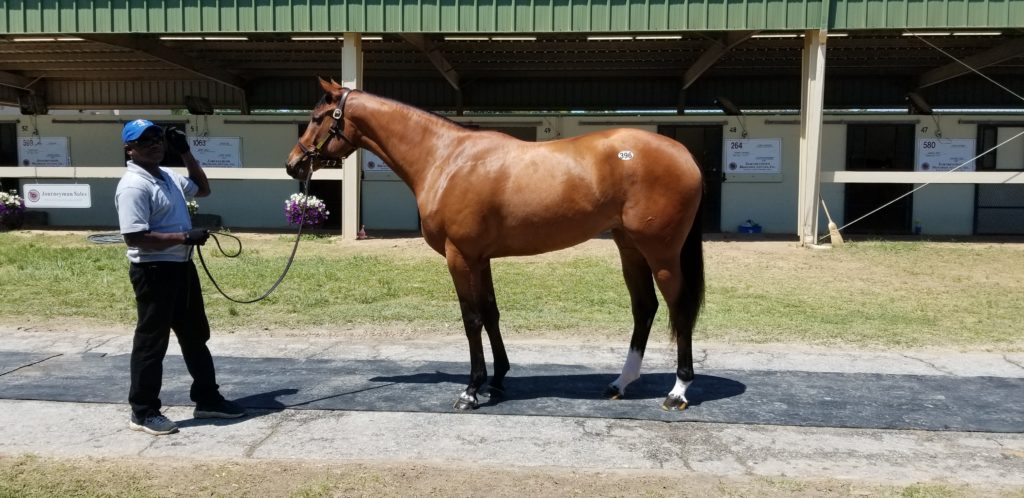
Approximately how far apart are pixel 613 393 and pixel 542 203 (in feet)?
4.41

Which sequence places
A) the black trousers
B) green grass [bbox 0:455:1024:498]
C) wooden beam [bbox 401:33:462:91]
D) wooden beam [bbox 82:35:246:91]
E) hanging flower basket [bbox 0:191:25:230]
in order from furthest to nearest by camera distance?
1. hanging flower basket [bbox 0:191:25:230]
2. wooden beam [bbox 82:35:246:91]
3. wooden beam [bbox 401:33:462:91]
4. the black trousers
5. green grass [bbox 0:455:1024:498]

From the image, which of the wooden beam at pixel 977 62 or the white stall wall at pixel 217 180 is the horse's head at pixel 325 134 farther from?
the white stall wall at pixel 217 180

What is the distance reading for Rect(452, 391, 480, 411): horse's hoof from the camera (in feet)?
15.9

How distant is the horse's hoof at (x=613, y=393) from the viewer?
5.10 meters

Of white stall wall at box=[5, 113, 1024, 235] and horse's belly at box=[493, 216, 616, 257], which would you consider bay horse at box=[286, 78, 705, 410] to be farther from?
white stall wall at box=[5, 113, 1024, 235]

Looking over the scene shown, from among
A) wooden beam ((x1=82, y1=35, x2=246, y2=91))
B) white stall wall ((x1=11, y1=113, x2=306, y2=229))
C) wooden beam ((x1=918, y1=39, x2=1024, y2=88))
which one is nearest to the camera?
wooden beam ((x1=82, y1=35, x2=246, y2=91))

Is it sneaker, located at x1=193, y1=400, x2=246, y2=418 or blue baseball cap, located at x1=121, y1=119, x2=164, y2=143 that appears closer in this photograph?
blue baseball cap, located at x1=121, y1=119, x2=164, y2=143

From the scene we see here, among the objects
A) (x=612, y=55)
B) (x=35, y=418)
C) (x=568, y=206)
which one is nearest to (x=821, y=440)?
(x=568, y=206)

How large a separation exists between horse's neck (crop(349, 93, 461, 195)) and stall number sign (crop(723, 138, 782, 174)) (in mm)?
12722

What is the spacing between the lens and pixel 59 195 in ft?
48.3

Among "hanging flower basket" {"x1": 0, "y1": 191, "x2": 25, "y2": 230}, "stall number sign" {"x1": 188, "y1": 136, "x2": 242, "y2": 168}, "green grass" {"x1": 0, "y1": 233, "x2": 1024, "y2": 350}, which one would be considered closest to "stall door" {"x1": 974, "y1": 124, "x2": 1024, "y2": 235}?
"green grass" {"x1": 0, "y1": 233, "x2": 1024, "y2": 350}

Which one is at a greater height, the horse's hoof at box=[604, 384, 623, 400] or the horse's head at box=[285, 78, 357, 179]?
the horse's head at box=[285, 78, 357, 179]

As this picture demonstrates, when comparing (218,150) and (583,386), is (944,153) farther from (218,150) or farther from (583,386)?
(218,150)

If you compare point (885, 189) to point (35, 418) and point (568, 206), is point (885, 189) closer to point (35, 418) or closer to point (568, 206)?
point (568, 206)
